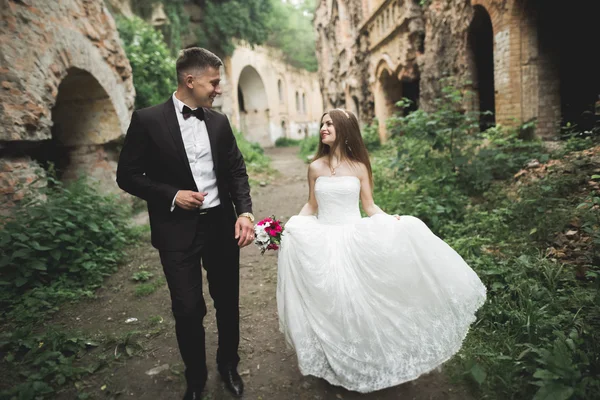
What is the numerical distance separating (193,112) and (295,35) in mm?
30411

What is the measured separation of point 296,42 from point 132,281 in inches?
1151

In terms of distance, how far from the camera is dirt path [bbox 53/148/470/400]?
267 centimetres

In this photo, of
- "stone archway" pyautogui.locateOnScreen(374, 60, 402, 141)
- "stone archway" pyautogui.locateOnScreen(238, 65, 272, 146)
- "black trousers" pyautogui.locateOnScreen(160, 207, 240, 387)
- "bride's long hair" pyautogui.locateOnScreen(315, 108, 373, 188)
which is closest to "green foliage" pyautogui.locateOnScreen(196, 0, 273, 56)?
"stone archway" pyautogui.locateOnScreen(238, 65, 272, 146)

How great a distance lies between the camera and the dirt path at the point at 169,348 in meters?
2.67

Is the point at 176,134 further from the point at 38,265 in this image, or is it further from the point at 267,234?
the point at 38,265

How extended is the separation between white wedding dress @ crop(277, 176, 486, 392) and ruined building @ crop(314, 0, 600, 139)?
3.49 meters

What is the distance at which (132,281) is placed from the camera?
16.0ft

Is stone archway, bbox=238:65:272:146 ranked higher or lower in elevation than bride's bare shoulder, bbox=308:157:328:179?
higher

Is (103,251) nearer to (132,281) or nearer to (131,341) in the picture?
(132,281)

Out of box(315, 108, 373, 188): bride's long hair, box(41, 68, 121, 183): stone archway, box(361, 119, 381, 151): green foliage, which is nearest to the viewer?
box(315, 108, 373, 188): bride's long hair

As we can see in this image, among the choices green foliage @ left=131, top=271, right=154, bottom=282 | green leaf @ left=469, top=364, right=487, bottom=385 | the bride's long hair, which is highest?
the bride's long hair

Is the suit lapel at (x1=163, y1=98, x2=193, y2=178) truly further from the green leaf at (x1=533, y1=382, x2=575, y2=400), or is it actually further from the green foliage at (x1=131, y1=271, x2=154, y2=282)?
the green foliage at (x1=131, y1=271, x2=154, y2=282)

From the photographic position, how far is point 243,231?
247cm

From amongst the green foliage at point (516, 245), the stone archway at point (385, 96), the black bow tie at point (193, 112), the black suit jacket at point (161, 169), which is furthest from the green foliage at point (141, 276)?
the stone archway at point (385, 96)
